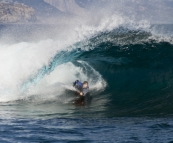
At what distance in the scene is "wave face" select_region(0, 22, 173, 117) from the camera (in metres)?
16.3

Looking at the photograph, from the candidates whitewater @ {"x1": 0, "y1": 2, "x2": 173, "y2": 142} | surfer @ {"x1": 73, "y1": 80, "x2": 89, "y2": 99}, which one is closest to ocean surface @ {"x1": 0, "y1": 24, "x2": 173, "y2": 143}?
whitewater @ {"x1": 0, "y1": 2, "x2": 173, "y2": 142}

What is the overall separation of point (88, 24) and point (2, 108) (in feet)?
28.6

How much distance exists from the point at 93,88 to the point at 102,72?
2.05 m

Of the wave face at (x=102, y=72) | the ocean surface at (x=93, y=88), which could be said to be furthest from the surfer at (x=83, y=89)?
the wave face at (x=102, y=72)

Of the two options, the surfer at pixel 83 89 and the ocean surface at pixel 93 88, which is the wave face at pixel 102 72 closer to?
the ocean surface at pixel 93 88

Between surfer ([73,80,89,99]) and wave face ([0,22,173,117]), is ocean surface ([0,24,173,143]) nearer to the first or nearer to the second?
wave face ([0,22,173,117])

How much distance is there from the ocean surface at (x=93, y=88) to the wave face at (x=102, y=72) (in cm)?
3

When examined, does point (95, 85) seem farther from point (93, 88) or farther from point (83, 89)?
point (83, 89)

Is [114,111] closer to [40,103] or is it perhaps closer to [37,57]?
[40,103]

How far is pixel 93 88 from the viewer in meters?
19.5

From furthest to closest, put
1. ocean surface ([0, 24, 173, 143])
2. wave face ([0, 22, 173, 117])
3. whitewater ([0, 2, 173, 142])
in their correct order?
wave face ([0, 22, 173, 117]) → whitewater ([0, 2, 173, 142]) → ocean surface ([0, 24, 173, 143])

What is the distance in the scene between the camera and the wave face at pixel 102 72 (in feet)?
53.6

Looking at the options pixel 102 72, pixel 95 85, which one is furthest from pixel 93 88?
pixel 102 72

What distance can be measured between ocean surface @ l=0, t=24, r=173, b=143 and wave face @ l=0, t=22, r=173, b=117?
0.11ft
